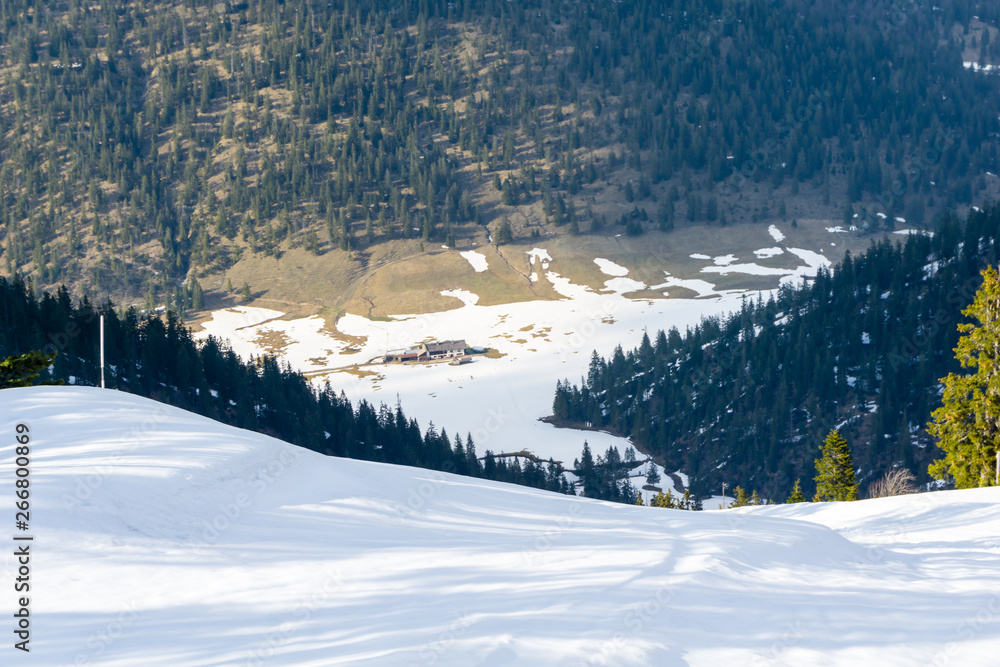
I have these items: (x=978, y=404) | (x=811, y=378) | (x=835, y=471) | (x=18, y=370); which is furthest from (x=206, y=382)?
(x=811, y=378)

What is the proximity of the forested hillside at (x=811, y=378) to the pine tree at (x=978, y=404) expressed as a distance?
8734 centimetres

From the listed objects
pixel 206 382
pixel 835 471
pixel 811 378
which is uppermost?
pixel 835 471

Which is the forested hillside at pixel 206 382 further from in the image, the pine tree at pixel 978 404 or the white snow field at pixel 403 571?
the pine tree at pixel 978 404

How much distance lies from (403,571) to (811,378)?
142 meters

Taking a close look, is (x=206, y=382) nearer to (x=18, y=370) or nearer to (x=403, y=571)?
(x=18, y=370)

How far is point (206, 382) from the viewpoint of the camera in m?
93.9

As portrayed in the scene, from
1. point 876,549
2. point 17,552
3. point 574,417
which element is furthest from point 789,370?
point 17,552

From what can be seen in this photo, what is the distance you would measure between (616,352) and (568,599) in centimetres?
16784

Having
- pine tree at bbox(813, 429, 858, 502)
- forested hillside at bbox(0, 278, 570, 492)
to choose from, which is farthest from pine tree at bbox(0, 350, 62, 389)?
pine tree at bbox(813, 429, 858, 502)

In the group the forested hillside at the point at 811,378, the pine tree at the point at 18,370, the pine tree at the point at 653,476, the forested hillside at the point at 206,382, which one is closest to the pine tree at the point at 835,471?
the pine tree at the point at 18,370

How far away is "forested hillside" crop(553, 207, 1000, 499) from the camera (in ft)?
437

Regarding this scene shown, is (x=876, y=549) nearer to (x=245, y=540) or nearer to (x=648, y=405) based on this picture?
(x=245, y=540)

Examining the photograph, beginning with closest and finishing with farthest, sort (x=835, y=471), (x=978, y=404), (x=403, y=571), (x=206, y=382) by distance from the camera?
(x=403, y=571) < (x=978, y=404) < (x=835, y=471) < (x=206, y=382)

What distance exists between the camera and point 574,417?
542ft
